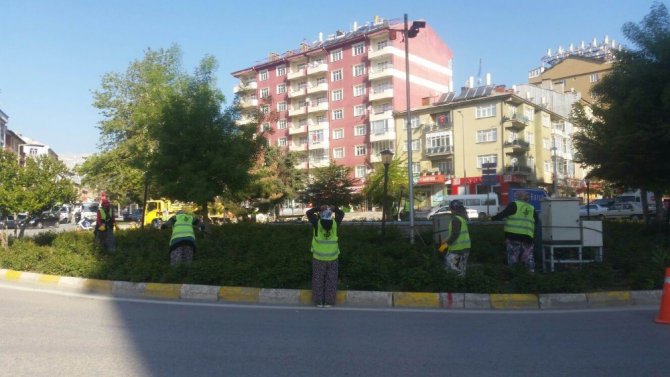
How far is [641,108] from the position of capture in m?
14.6

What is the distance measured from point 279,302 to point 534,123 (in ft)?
198

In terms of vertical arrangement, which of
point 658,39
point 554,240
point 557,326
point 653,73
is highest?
point 658,39

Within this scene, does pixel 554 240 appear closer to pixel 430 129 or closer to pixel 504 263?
pixel 504 263

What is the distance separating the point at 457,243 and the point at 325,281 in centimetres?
245

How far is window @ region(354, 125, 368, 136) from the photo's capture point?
68.1 meters

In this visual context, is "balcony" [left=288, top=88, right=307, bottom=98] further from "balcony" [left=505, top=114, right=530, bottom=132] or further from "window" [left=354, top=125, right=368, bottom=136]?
"balcony" [left=505, top=114, right=530, bottom=132]

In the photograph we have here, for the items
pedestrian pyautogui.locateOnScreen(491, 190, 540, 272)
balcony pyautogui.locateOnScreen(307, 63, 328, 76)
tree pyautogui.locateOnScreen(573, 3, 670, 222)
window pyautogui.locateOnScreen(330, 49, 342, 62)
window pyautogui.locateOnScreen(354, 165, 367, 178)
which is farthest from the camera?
balcony pyautogui.locateOnScreen(307, 63, 328, 76)

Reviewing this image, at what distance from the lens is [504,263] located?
12055 mm

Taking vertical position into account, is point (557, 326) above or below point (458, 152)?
below

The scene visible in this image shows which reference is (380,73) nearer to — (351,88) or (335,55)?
(351,88)

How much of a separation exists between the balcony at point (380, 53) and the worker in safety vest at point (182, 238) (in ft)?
182

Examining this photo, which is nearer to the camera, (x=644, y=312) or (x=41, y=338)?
(x=41, y=338)

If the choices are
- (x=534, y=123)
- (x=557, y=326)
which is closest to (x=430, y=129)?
(x=534, y=123)

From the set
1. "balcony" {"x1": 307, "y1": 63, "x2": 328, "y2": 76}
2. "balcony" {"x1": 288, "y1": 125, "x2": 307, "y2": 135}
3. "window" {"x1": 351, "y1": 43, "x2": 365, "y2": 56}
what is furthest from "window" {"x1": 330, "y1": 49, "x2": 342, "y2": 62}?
"balcony" {"x1": 288, "y1": 125, "x2": 307, "y2": 135}
